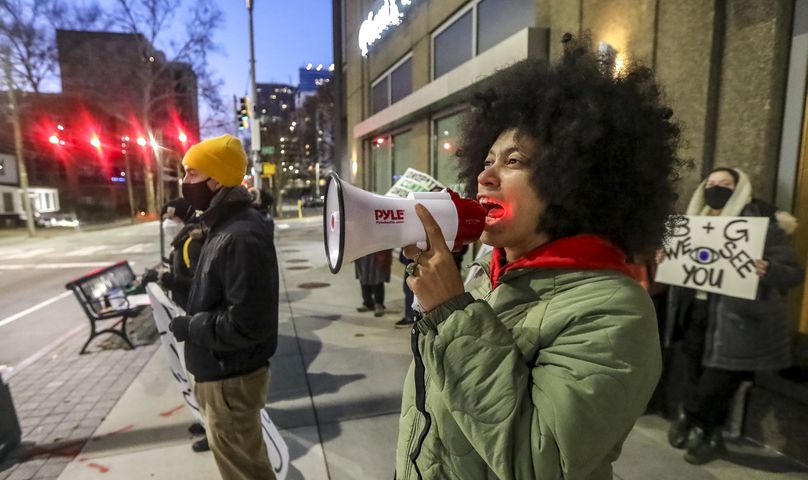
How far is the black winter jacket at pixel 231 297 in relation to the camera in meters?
2.19

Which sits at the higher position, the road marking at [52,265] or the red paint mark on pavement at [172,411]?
the red paint mark on pavement at [172,411]

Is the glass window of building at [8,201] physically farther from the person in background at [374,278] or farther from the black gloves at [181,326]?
the black gloves at [181,326]

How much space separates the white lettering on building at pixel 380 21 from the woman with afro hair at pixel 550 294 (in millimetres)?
8263

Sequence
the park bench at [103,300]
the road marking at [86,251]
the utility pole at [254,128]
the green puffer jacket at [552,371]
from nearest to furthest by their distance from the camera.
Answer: the green puffer jacket at [552,371]
the park bench at [103,300]
the road marking at [86,251]
the utility pole at [254,128]

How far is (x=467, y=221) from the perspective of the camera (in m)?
1.18

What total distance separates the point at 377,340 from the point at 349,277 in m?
3.89

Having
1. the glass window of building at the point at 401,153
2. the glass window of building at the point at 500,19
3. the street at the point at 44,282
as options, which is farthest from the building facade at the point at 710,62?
the street at the point at 44,282

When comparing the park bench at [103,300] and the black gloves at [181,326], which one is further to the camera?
the park bench at [103,300]

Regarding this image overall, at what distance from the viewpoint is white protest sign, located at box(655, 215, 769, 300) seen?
284 cm

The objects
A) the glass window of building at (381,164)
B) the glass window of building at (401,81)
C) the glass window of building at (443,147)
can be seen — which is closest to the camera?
the glass window of building at (443,147)

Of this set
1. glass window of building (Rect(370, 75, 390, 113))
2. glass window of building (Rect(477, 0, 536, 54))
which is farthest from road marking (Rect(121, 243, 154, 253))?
glass window of building (Rect(477, 0, 536, 54))

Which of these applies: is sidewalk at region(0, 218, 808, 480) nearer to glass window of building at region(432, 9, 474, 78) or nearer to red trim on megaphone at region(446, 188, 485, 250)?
red trim on megaphone at region(446, 188, 485, 250)

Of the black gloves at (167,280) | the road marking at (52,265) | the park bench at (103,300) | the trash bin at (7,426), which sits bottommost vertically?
the road marking at (52,265)

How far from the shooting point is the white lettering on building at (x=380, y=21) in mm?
8953
